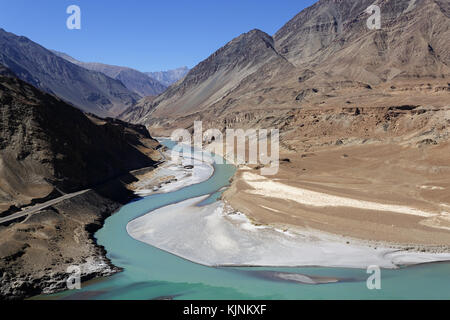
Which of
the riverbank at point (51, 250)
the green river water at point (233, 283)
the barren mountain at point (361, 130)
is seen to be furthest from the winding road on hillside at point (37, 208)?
the barren mountain at point (361, 130)

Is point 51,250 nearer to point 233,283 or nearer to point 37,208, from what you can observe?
point 37,208

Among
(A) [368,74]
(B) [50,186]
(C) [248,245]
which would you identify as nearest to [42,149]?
(B) [50,186]

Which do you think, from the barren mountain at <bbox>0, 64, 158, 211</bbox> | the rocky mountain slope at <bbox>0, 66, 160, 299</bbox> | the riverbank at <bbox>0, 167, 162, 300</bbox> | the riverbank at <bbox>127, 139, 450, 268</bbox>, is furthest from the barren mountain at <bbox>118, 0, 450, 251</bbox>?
the barren mountain at <bbox>0, 64, 158, 211</bbox>

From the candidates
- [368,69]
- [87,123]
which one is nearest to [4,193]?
[87,123]

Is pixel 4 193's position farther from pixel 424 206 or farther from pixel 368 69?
pixel 368 69

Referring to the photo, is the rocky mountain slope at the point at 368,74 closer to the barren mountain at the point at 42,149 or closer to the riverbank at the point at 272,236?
the riverbank at the point at 272,236

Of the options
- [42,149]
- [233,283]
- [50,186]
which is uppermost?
[42,149]
